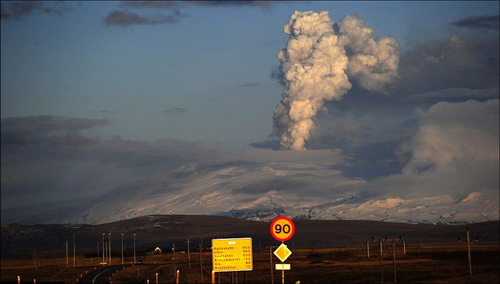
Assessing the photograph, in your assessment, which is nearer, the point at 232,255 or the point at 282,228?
the point at 282,228

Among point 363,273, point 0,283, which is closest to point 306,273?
point 363,273

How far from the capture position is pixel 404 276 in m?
121

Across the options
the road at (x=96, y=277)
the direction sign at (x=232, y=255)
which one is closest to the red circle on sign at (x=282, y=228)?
the direction sign at (x=232, y=255)

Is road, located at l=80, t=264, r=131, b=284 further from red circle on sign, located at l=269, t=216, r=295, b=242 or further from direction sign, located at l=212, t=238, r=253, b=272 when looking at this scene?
red circle on sign, located at l=269, t=216, r=295, b=242

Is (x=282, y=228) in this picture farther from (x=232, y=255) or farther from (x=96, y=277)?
(x=96, y=277)

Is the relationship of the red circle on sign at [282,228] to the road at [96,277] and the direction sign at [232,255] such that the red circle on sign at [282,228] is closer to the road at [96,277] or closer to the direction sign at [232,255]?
the direction sign at [232,255]

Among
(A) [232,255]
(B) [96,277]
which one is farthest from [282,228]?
(B) [96,277]

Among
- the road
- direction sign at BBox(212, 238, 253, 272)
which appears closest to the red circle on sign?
direction sign at BBox(212, 238, 253, 272)

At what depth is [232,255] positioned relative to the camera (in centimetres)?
5625

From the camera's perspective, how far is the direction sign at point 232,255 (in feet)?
184

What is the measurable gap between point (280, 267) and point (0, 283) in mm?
64592

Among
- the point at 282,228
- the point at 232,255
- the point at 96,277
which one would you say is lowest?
the point at 96,277

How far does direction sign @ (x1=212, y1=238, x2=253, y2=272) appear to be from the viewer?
56094 millimetres

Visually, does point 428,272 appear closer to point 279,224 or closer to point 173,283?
point 173,283
